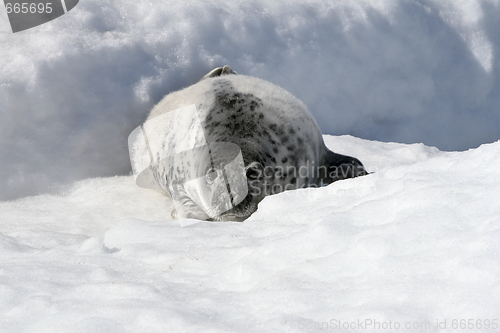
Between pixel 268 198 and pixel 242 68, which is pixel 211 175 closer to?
pixel 268 198

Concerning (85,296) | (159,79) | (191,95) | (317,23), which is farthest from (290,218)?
(317,23)

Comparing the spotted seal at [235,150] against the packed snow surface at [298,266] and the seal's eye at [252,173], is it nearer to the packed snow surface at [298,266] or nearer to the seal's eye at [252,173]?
the seal's eye at [252,173]

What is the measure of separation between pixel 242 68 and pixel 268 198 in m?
1.80

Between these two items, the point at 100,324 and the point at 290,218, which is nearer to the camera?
the point at 100,324

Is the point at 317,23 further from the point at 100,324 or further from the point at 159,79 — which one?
the point at 100,324

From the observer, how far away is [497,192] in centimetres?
120

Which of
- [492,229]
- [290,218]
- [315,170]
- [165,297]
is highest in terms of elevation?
[492,229]

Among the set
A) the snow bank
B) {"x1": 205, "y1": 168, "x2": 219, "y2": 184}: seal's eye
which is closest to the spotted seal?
{"x1": 205, "y1": 168, "x2": 219, "y2": 184}: seal's eye

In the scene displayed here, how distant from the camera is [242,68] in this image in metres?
3.50

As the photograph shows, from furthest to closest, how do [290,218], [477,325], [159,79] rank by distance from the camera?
[159,79] < [290,218] < [477,325]

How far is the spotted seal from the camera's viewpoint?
7.09 ft

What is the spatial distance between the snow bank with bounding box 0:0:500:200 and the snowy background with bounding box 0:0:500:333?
0.01m

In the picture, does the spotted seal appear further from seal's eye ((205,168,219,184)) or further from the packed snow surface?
the packed snow surface

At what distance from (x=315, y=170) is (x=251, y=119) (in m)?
0.52
